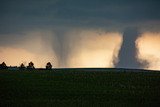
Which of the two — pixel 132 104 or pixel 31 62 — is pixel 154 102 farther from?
pixel 31 62

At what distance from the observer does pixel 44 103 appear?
165 feet

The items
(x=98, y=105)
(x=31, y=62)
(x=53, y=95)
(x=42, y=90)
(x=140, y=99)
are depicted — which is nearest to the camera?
(x=98, y=105)


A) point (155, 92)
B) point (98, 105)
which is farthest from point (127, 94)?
point (98, 105)

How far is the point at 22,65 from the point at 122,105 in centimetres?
14614

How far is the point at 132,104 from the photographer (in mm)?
50750

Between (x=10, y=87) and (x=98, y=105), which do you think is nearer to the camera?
(x=98, y=105)

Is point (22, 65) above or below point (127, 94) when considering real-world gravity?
above

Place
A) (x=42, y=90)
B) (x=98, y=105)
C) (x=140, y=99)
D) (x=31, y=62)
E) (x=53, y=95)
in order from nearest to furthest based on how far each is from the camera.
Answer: (x=98, y=105), (x=140, y=99), (x=53, y=95), (x=42, y=90), (x=31, y=62)

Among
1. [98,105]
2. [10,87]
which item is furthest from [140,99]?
[10,87]

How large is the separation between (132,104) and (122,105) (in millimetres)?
1582

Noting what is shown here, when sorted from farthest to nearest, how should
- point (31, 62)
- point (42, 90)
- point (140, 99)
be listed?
point (31, 62)
point (42, 90)
point (140, 99)

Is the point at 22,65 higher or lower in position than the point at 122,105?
higher

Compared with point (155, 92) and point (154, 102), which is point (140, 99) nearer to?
point (154, 102)

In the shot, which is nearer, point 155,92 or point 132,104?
point 132,104
